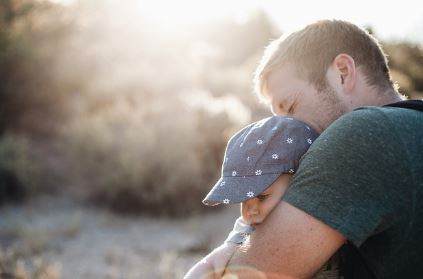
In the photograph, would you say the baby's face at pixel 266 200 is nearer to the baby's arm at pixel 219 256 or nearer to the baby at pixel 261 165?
the baby at pixel 261 165

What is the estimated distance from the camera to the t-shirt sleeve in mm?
1625

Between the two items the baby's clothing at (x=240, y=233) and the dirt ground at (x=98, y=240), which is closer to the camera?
the baby's clothing at (x=240, y=233)

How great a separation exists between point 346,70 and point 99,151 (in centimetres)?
782

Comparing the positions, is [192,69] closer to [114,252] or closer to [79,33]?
[79,33]

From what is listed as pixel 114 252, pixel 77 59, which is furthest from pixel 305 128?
pixel 77 59

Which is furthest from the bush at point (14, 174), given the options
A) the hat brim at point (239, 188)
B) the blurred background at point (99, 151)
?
the hat brim at point (239, 188)

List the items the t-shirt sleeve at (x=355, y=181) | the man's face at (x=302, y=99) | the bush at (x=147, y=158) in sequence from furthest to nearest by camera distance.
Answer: the bush at (x=147, y=158) → the man's face at (x=302, y=99) → the t-shirt sleeve at (x=355, y=181)

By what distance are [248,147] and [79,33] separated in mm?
14164

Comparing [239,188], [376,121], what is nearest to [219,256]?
[239,188]

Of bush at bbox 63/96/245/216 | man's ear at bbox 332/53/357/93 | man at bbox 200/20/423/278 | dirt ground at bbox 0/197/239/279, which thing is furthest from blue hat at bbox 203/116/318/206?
bush at bbox 63/96/245/216

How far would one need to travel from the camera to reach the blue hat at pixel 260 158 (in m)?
1.93

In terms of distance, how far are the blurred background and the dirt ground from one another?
0.7 inches

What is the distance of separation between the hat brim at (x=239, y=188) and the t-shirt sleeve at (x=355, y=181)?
0.67 feet

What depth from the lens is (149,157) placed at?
A: 9484 mm
